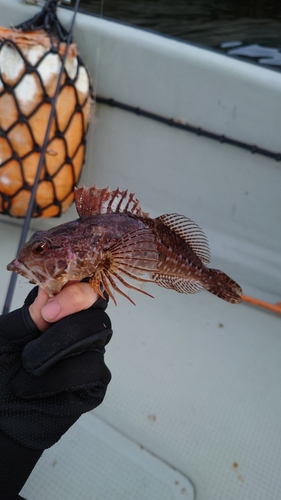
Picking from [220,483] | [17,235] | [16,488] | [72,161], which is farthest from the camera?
[17,235]

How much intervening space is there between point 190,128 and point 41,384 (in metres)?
2.40

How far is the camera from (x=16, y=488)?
1544 millimetres

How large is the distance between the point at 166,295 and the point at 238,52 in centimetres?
249

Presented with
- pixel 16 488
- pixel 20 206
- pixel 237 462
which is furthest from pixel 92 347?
pixel 20 206

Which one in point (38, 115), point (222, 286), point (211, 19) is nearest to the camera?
point (222, 286)

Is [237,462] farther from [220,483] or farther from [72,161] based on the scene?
[72,161]

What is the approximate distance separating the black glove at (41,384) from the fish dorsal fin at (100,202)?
501mm

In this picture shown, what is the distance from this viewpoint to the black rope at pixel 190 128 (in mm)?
3027

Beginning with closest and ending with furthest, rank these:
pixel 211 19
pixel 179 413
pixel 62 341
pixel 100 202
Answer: pixel 62 341
pixel 100 202
pixel 179 413
pixel 211 19

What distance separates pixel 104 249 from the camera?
171 centimetres

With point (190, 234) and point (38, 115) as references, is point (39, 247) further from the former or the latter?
point (38, 115)

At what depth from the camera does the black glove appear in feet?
5.11

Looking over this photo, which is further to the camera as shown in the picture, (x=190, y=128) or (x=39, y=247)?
(x=190, y=128)

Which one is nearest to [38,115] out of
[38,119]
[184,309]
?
[38,119]
